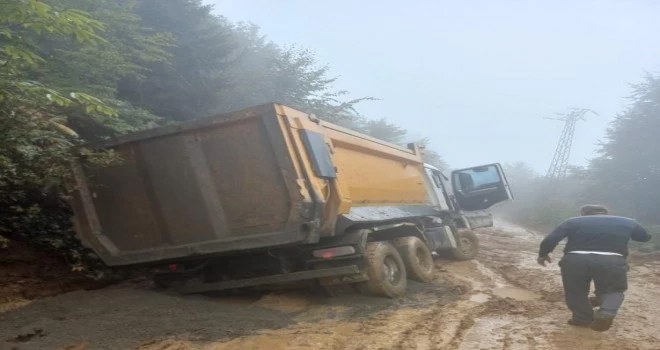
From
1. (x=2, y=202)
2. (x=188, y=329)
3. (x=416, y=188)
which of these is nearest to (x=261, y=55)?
(x=416, y=188)

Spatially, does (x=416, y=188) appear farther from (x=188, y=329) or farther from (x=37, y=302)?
(x=37, y=302)

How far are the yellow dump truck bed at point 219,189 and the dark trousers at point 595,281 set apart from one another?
2.26 meters

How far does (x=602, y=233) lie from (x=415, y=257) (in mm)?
2571

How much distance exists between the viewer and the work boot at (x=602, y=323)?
4.80 metres

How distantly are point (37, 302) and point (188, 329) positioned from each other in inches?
70.1

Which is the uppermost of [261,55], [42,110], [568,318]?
[261,55]

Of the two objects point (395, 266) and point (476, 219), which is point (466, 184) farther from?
point (395, 266)

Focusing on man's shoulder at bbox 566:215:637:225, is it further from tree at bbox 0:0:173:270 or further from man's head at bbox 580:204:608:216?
tree at bbox 0:0:173:270

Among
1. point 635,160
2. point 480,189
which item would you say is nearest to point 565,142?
point 635,160

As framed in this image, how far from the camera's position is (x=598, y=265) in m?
4.93

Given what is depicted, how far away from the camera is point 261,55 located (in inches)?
939

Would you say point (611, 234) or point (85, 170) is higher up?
point (85, 170)

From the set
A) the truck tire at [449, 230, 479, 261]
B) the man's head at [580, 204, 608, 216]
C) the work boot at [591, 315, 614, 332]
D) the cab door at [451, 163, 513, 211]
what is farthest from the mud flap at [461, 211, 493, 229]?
the work boot at [591, 315, 614, 332]

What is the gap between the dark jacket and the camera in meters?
4.98
